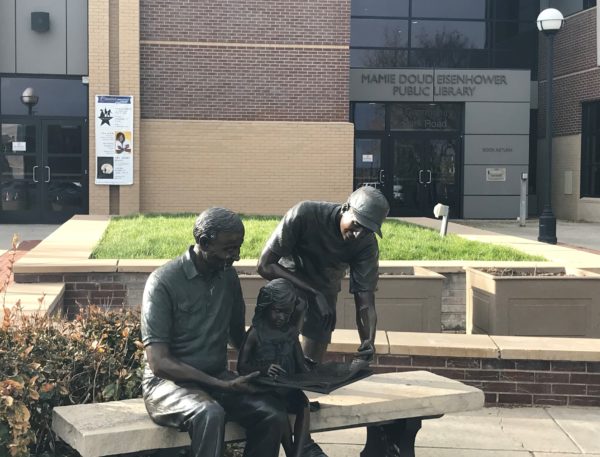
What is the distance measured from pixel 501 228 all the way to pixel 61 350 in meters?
18.6

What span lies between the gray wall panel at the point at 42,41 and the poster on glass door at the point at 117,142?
1859mm

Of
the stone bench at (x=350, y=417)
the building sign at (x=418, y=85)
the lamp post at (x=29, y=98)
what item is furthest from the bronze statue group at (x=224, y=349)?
the building sign at (x=418, y=85)

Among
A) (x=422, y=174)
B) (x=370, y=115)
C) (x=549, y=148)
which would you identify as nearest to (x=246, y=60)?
(x=370, y=115)

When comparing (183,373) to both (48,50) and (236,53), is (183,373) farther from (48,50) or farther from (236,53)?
(48,50)

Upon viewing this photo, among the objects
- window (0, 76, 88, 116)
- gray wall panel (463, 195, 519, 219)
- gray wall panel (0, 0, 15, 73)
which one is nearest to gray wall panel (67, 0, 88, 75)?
window (0, 76, 88, 116)

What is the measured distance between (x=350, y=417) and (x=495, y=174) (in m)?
22.3

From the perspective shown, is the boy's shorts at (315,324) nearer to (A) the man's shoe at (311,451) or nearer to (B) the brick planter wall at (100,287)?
(A) the man's shoe at (311,451)

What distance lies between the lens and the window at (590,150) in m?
25.2

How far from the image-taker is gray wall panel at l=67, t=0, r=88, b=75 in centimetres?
2083

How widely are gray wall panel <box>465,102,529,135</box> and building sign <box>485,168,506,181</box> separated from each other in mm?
1176

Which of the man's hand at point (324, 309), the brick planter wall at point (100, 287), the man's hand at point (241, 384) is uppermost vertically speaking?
the man's hand at point (324, 309)

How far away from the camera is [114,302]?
29.2 feet

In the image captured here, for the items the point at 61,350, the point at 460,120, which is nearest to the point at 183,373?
the point at 61,350

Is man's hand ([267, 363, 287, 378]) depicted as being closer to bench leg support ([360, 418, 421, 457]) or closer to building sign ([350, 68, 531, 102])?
bench leg support ([360, 418, 421, 457])
